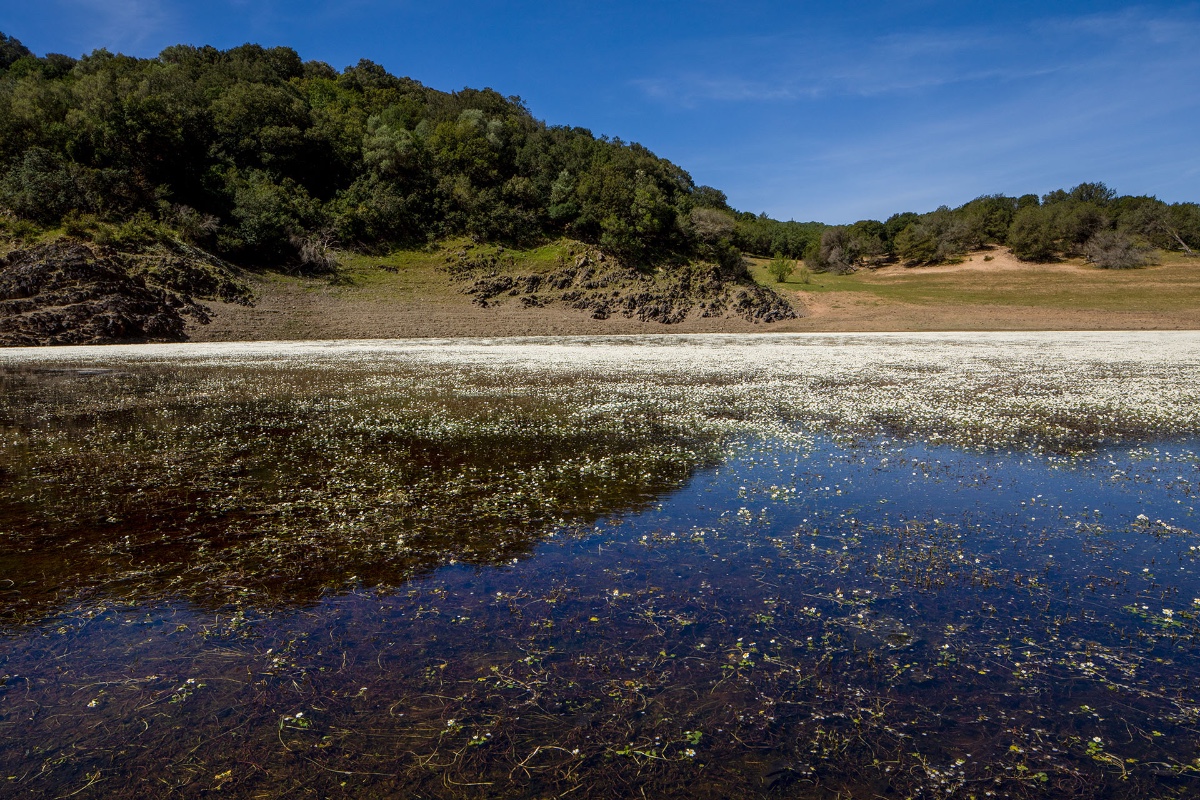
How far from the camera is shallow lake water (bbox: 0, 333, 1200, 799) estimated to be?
5.01 m

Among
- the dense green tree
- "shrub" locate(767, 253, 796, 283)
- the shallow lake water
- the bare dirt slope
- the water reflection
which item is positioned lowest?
the shallow lake water

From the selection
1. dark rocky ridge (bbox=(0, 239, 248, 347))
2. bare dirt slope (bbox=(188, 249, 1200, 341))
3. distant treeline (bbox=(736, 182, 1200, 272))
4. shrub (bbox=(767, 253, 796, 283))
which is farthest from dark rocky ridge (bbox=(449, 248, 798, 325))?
distant treeline (bbox=(736, 182, 1200, 272))

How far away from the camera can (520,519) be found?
420 inches

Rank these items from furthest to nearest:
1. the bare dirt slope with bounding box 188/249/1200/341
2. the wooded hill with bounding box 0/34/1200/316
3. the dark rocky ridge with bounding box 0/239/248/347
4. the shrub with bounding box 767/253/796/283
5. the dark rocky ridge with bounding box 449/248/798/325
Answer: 1. the shrub with bounding box 767/253/796/283
2. the dark rocky ridge with bounding box 449/248/798/325
3. the wooded hill with bounding box 0/34/1200/316
4. the bare dirt slope with bounding box 188/249/1200/341
5. the dark rocky ridge with bounding box 0/239/248/347

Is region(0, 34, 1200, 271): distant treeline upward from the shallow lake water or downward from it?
upward

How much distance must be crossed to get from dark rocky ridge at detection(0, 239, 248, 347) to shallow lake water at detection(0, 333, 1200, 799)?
42250 mm

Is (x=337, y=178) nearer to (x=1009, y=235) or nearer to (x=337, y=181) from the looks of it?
(x=337, y=181)

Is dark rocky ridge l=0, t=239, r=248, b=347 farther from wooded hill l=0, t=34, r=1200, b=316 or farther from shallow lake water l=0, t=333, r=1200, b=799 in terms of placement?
shallow lake water l=0, t=333, r=1200, b=799

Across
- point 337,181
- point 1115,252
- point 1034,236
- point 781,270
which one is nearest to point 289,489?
point 337,181

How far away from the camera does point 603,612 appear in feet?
24.1

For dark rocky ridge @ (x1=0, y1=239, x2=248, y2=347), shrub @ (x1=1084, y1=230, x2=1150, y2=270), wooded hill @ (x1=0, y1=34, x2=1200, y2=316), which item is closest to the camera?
dark rocky ridge @ (x1=0, y1=239, x2=248, y2=347)

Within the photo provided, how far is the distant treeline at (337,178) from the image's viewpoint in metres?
61.2

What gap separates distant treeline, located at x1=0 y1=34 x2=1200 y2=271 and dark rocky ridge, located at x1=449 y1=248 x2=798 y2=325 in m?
4.69

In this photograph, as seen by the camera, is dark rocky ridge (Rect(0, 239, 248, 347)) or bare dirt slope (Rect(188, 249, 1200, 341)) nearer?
dark rocky ridge (Rect(0, 239, 248, 347))
